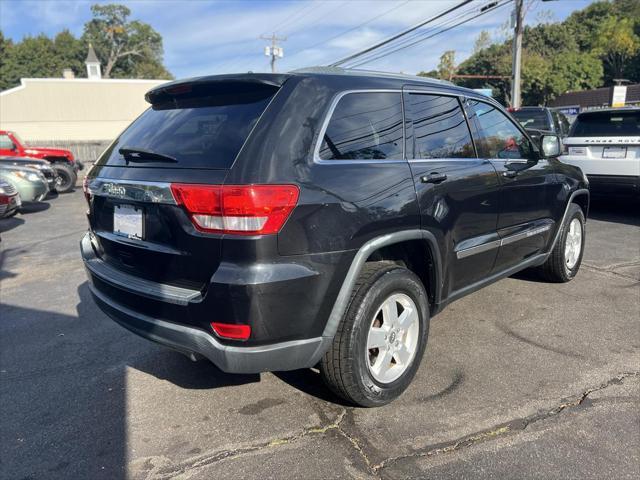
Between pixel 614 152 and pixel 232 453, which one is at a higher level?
pixel 614 152

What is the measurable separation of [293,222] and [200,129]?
0.82 meters

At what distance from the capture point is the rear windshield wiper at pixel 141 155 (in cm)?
274

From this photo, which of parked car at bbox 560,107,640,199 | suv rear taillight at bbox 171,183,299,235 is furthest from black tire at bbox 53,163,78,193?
suv rear taillight at bbox 171,183,299,235

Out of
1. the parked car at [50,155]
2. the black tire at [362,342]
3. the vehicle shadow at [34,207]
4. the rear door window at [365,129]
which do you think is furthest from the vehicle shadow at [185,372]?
the parked car at [50,155]

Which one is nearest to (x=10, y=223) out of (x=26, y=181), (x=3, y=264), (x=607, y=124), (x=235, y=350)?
(x=26, y=181)

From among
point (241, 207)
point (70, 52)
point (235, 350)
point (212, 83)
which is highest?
point (70, 52)

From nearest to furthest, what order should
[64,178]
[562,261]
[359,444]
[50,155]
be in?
[359,444], [562,261], [64,178], [50,155]

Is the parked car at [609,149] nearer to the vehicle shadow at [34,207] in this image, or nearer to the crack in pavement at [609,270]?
the crack in pavement at [609,270]

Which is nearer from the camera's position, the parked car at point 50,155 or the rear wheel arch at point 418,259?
the rear wheel arch at point 418,259

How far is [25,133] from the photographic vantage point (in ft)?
114

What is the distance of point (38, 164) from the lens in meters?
13.0

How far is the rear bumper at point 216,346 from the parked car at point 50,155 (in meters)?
13.9

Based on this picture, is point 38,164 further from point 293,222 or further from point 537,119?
point 293,222

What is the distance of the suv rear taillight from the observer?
7.75 feet
